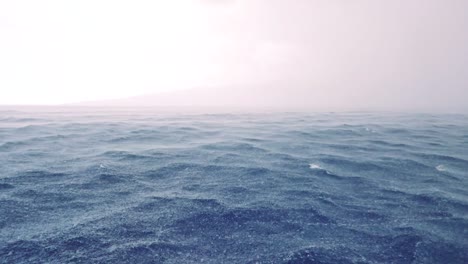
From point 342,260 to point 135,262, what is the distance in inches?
183

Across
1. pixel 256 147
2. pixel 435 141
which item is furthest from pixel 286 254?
pixel 435 141

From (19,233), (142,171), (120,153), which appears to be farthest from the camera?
(120,153)

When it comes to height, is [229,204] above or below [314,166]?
below

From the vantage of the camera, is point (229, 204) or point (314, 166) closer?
point (229, 204)

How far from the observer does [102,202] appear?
8.43m

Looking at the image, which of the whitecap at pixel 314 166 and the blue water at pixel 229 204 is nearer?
the blue water at pixel 229 204

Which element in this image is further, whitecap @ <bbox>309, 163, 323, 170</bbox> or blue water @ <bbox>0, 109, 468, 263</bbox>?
whitecap @ <bbox>309, 163, 323, 170</bbox>

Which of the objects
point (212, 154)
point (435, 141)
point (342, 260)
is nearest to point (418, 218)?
point (342, 260)

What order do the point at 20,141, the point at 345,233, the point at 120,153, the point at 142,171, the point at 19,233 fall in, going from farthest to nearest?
the point at 20,141 < the point at 120,153 < the point at 142,171 < the point at 345,233 < the point at 19,233

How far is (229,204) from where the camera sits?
8.50 meters

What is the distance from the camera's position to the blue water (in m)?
6.09

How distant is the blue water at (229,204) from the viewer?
20.0ft

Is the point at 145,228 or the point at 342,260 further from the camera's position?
the point at 145,228

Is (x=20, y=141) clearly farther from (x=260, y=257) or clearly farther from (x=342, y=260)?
(x=342, y=260)
